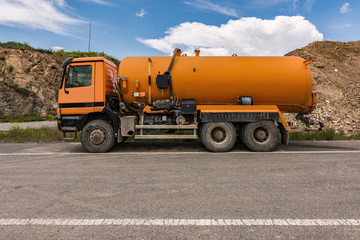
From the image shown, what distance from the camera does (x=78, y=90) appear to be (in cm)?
671

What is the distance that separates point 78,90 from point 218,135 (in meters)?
4.52

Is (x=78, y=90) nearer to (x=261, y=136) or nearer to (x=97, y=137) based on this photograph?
(x=97, y=137)

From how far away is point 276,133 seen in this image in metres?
6.43

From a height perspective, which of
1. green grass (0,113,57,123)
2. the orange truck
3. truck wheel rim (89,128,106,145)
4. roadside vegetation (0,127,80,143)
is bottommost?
roadside vegetation (0,127,80,143)

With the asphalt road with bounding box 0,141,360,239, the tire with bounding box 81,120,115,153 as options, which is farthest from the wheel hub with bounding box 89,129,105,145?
the asphalt road with bounding box 0,141,360,239

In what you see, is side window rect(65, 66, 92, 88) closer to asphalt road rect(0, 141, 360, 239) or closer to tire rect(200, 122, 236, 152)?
asphalt road rect(0, 141, 360, 239)

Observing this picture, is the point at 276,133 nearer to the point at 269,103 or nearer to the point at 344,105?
the point at 269,103

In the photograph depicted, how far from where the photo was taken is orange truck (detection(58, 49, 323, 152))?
6.47 m

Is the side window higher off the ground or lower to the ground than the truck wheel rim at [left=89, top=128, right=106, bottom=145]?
higher

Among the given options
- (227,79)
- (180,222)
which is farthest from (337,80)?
(180,222)

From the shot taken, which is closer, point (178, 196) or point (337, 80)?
point (178, 196)

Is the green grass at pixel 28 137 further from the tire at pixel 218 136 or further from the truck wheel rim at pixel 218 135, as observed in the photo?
the truck wheel rim at pixel 218 135

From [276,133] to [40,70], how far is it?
2695 cm

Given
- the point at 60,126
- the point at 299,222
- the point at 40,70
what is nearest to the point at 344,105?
the point at 299,222
